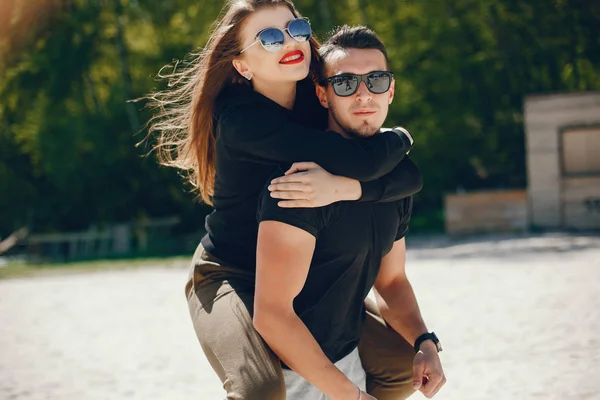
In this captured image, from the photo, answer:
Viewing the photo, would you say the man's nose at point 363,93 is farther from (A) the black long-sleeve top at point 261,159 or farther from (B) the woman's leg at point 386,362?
(B) the woman's leg at point 386,362

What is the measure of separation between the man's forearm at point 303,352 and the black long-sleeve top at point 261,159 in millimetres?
403

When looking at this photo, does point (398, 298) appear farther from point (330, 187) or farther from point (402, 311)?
point (330, 187)

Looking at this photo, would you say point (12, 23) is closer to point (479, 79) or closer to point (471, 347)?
point (479, 79)

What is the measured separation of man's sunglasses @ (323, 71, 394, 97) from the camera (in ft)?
9.88

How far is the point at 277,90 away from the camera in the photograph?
10.7 ft

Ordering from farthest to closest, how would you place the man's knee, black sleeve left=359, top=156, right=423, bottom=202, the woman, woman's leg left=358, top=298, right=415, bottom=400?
woman's leg left=358, top=298, right=415, bottom=400 → black sleeve left=359, top=156, right=423, bottom=202 → the woman → the man's knee

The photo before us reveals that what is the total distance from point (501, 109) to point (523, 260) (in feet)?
35.7

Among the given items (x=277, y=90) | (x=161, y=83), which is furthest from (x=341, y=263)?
(x=161, y=83)

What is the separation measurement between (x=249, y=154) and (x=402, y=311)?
0.91 meters

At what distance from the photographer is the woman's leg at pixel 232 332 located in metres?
2.72

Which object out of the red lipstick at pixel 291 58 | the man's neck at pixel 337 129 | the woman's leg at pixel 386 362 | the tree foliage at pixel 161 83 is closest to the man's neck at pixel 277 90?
the red lipstick at pixel 291 58

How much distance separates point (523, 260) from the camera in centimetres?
1227

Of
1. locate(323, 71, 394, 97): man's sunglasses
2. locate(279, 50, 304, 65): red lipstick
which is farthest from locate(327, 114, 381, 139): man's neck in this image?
locate(279, 50, 304, 65): red lipstick

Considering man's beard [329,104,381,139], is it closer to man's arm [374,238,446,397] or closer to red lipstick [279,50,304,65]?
red lipstick [279,50,304,65]
